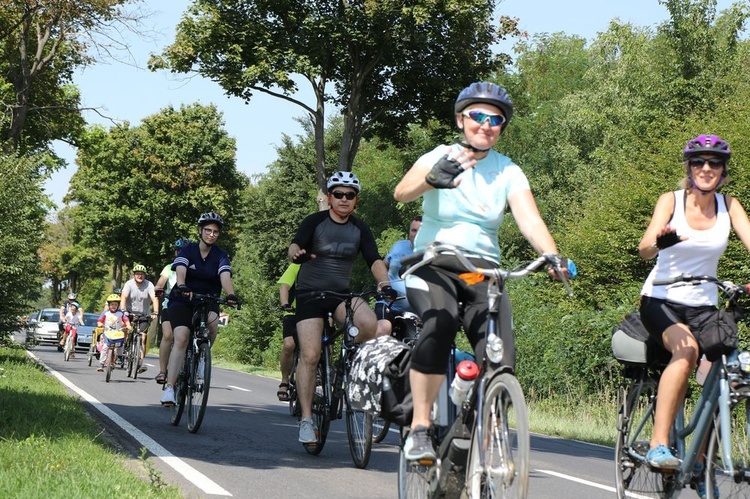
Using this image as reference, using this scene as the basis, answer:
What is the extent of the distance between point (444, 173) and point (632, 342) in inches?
87.7

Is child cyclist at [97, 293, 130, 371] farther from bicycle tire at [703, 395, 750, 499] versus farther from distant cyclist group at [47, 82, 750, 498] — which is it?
bicycle tire at [703, 395, 750, 499]

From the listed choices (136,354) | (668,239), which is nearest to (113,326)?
(136,354)

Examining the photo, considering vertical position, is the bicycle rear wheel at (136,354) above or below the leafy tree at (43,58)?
below

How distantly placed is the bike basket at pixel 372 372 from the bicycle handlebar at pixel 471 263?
1.99 ft

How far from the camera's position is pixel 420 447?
16.2ft

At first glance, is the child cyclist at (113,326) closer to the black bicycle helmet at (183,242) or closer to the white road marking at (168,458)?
the black bicycle helmet at (183,242)

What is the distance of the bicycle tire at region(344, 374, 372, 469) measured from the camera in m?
8.25

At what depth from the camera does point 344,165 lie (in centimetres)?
2695

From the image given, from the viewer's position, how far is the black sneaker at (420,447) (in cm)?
489

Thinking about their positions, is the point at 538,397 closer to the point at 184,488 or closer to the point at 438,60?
the point at 438,60

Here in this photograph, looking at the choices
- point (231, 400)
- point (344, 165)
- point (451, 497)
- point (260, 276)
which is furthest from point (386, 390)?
point (260, 276)

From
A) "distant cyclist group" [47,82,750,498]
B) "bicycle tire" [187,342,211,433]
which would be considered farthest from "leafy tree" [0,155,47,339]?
"distant cyclist group" [47,82,750,498]

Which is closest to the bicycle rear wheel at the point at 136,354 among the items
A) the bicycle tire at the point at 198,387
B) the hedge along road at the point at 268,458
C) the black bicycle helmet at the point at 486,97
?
the hedge along road at the point at 268,458

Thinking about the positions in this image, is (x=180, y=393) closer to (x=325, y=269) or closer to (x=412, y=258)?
(x=325, y=269)
